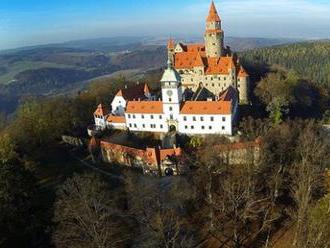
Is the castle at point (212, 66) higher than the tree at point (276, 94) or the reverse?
higher

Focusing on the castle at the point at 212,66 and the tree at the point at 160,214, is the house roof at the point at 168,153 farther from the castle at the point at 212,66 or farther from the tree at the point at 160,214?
the castle at the point at 212,66

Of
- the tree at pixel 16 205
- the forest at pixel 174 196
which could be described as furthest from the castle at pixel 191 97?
the tree at pixel 16 205

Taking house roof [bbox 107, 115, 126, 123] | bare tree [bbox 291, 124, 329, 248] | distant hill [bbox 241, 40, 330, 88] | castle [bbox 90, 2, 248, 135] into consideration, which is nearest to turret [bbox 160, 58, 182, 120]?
castle [bbox 90, 2, 248, 135]

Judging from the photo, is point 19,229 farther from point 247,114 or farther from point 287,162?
point 247,114

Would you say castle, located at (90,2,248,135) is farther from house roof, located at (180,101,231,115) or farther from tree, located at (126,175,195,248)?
tree, located at (126,175,195,248)

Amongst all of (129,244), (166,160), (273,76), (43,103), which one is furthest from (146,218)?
(273,76)
